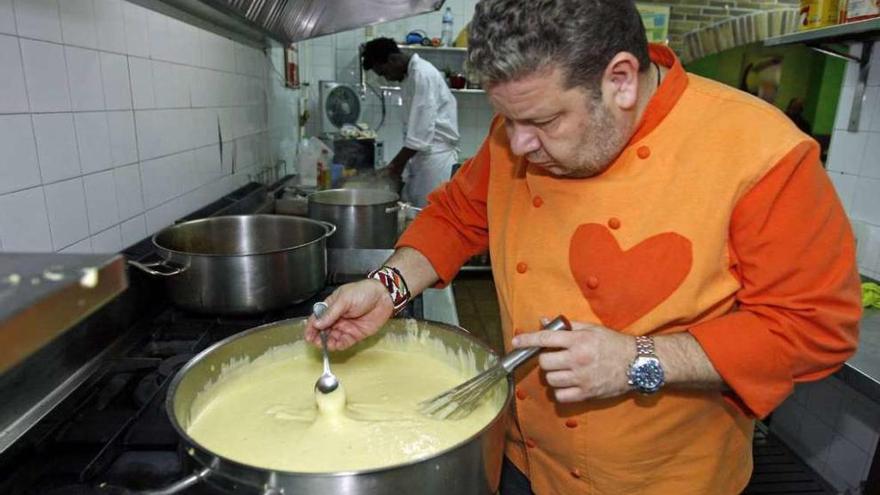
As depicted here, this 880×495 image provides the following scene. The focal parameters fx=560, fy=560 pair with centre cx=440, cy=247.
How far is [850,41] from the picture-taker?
1.93 m

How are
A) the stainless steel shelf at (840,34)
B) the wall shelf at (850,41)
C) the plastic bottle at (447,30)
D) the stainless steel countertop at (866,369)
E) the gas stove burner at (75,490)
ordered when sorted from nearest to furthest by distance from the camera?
the gas stove burner at (75,490)
the stainless steel countertop at (866,369)
the stainless steel shelf at (840,34)
the wall shelf at (850,41)
the plastic bottle at (447,30)

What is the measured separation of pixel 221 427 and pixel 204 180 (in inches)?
50.9

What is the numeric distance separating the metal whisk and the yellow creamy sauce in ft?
0.05

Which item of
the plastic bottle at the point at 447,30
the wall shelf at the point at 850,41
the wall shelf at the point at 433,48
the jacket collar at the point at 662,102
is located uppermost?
the plastic bottle at the point at 447,30

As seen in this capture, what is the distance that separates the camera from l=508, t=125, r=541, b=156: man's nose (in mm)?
856

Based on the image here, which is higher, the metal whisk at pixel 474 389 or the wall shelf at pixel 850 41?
the wall shelf at pixel 850 41

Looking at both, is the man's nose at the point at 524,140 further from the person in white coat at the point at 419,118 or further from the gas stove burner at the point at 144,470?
the person in white coat at the point at 419,118

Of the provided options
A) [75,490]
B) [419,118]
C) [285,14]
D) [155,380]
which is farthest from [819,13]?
[75,490]

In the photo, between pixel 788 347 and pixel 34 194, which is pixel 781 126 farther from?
pixel 34 194

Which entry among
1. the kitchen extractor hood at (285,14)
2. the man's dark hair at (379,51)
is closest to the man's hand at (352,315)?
the kitchen extractor hood at (285,14)

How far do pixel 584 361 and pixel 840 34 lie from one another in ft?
5.48

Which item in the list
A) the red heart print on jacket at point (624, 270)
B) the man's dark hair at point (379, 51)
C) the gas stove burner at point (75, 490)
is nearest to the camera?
the gas stove burner at point (75, 490)

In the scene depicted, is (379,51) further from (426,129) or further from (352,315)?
(352,315)

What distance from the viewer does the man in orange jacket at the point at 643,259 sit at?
0.77 m
